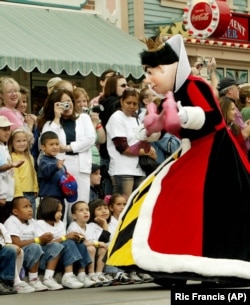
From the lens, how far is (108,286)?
33.8 ft

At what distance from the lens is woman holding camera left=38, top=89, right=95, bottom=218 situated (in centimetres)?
1062

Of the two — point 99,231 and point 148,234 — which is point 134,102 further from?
point 148,234

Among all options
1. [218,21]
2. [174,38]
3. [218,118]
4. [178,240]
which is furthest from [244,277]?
[218,21]

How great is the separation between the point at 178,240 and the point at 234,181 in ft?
1.55

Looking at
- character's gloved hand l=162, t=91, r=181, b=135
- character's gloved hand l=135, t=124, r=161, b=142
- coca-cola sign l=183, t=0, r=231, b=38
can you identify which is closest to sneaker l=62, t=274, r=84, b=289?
character's gloved hand l=135, t=124, r=161, b=142

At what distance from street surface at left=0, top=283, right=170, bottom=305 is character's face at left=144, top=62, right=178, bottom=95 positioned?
1.82m

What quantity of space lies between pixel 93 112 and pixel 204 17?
835 cm

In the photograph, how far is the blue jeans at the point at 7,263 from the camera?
9.37 m

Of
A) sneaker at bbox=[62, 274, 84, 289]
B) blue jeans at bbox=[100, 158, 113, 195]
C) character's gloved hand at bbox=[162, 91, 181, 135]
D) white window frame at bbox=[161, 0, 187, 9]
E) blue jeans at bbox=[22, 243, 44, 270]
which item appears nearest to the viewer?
character's gloved hand at bbox=[162, 91, 181, 135]

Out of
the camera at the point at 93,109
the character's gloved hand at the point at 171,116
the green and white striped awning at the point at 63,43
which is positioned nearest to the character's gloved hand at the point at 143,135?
the character's gloved hand at the point at 171,116

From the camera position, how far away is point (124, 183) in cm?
1117

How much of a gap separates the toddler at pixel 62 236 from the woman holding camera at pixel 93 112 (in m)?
1.43

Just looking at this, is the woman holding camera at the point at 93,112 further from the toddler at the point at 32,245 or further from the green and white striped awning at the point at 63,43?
the green and white striped awning at the point at 63,43

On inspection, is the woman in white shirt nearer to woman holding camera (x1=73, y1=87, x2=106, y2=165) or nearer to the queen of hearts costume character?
woman holding camera (x1=73, y1=87, x2=106, y2=165)
